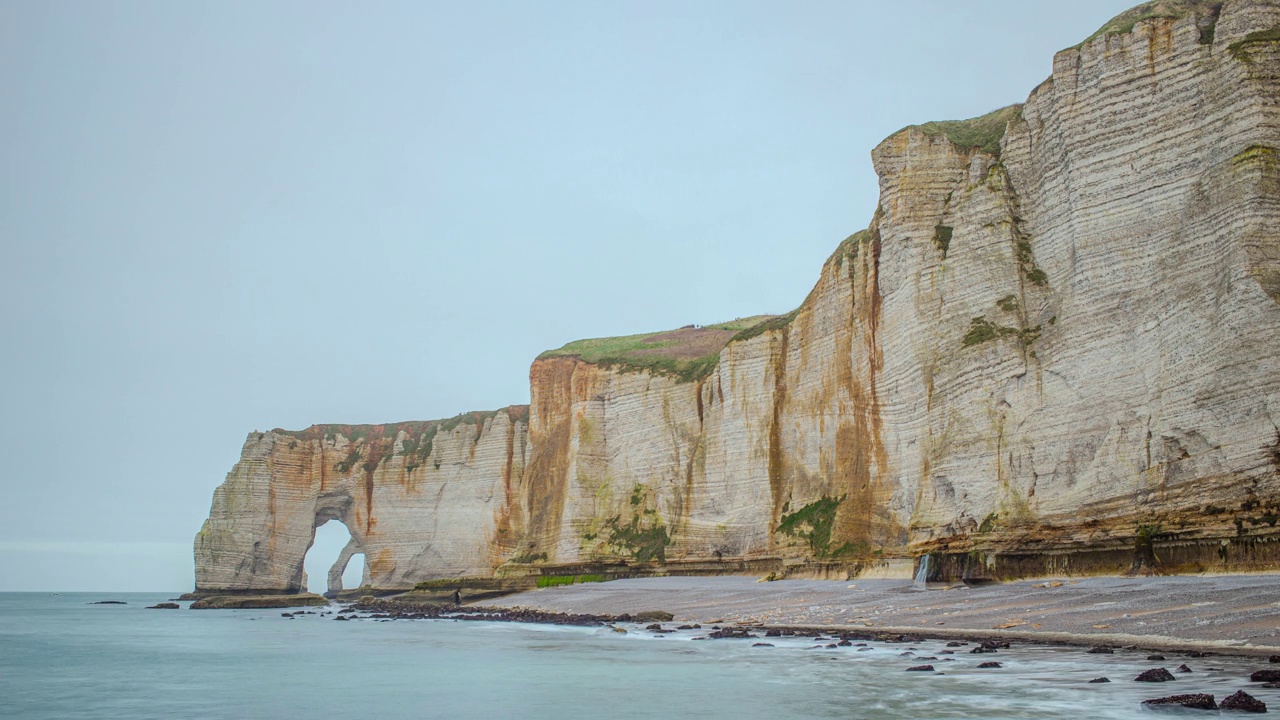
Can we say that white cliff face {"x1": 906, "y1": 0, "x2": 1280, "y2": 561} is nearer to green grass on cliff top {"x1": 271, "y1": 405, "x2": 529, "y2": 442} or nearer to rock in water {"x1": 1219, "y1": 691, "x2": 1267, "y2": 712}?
rock in water {"x1": 1219, "y1": 691, "x2": 1267, "y2": 712}

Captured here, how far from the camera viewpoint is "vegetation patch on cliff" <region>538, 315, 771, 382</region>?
1901 inches

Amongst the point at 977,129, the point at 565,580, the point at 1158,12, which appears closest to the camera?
the point at 1158,12

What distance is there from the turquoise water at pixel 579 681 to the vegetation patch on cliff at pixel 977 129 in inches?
661

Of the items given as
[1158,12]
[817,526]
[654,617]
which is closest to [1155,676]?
[1158,12]

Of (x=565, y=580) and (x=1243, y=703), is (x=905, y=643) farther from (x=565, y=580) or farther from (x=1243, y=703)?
(x=565, y=580)

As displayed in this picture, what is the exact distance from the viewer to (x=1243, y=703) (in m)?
9.97

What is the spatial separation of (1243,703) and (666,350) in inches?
1731

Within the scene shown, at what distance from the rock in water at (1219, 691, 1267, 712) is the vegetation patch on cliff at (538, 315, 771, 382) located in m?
36.6

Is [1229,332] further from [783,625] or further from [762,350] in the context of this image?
[762,350]

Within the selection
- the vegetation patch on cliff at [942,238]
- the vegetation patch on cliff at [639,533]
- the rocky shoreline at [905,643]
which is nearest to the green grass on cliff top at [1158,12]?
the vegetation patch on cliff at [942,238]

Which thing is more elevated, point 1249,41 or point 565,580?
point 1249,41

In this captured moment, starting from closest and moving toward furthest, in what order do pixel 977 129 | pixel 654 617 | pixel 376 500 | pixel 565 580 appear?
pixel 654 617 < pixel 977 129 < pixel 565 580 < pixel 376 500

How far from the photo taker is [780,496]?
1533 inches

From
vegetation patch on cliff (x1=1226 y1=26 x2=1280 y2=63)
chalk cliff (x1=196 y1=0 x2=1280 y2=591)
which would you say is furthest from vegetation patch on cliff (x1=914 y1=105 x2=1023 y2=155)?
vegetation patch on cliff (x1=1226 y1=26 x2=1280 y2=63)
